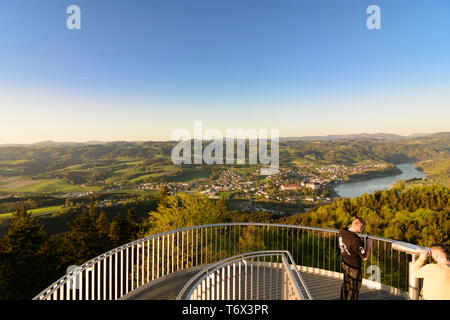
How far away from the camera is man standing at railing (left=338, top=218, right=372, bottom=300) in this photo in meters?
3.46

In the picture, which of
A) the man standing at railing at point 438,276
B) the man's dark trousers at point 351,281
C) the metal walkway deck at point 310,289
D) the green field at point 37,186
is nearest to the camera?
the man standing at railing at point 438,276

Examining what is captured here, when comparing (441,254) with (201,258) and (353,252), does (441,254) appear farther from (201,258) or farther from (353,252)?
(201,258)

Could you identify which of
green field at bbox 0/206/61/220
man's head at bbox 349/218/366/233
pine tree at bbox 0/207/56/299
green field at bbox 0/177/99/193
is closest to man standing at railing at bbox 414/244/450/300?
man's head at bbox 349/218/366/233

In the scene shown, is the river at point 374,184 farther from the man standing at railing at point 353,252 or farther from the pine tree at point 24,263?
the man standing at railing at point 353,252

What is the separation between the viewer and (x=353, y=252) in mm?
3521

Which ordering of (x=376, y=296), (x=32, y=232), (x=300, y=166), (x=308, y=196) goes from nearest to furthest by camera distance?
(x=376, y=296) → (x=32, y=232) → (x=308, y=196) → (x=300, y=166)

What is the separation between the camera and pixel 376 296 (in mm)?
4676

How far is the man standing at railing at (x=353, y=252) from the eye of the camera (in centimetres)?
346

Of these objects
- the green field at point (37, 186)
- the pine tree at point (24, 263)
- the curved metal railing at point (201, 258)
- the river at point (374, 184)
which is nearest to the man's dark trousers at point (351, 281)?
the curved metal railing at point (201, 258)

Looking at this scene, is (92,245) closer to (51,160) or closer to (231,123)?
(231,123)
